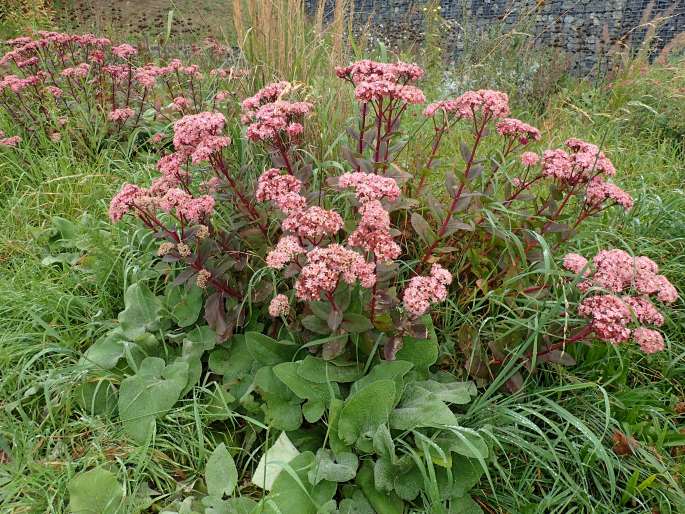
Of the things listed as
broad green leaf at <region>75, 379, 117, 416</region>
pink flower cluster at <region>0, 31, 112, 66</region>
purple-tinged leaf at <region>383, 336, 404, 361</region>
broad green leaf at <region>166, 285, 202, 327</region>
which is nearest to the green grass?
broad green leaf at <region>75, 379, 117, 416</region>

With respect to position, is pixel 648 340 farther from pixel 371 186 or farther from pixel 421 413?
→ pixel 371 186

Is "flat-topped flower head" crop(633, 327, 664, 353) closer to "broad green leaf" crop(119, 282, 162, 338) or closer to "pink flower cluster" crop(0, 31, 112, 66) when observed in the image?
"broad green leaf" crop(119, 282, 162, 338)

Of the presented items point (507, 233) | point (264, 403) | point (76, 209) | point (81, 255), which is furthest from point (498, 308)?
point (76, 209)

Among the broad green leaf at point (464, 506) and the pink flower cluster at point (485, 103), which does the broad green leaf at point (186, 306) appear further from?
the pink flower cluster at point (485, 103)

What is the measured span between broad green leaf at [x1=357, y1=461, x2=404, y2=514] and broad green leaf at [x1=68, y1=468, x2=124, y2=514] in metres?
0.80

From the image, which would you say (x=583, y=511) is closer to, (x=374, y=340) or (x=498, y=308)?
(x=498, y=308)

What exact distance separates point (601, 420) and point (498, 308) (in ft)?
1.83

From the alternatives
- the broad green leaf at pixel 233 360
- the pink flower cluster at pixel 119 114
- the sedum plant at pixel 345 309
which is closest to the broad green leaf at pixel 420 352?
the sedum plant at pixel 345 309

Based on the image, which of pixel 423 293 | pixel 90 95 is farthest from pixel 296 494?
pixel 90 95

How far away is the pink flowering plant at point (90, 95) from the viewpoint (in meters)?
3.23

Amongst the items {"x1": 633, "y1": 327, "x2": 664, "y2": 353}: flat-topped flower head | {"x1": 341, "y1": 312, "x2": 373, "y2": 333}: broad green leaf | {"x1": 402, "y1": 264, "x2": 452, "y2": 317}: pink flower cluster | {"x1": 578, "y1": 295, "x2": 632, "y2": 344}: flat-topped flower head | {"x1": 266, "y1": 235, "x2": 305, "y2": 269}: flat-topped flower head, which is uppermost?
{"x1": 266, "y1": 235, "x2": 305, "y2": 269}: flat-topped flower head

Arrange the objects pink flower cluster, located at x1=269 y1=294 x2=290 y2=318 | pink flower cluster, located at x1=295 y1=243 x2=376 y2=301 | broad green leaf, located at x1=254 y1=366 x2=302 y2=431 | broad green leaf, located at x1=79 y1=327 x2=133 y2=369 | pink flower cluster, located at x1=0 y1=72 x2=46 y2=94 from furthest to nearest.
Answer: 1. pink flower cluster, located at x1=0 y1=72 x2=46 y2=94
2. broad green leaf, located at x1=79 y1=327 x2=133 y2=369
3. broad green leaf, located at x1=254 y1=366 x2=302 y2=431
4. pink flower cluster, located at x1=269 y1=294 x2=290 y2=318
5. pink flower cluster, located at x1=295 y1=243 x2=376 y2=301

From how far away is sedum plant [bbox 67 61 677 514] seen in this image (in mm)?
1632

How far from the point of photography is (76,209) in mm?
Result: 3029
